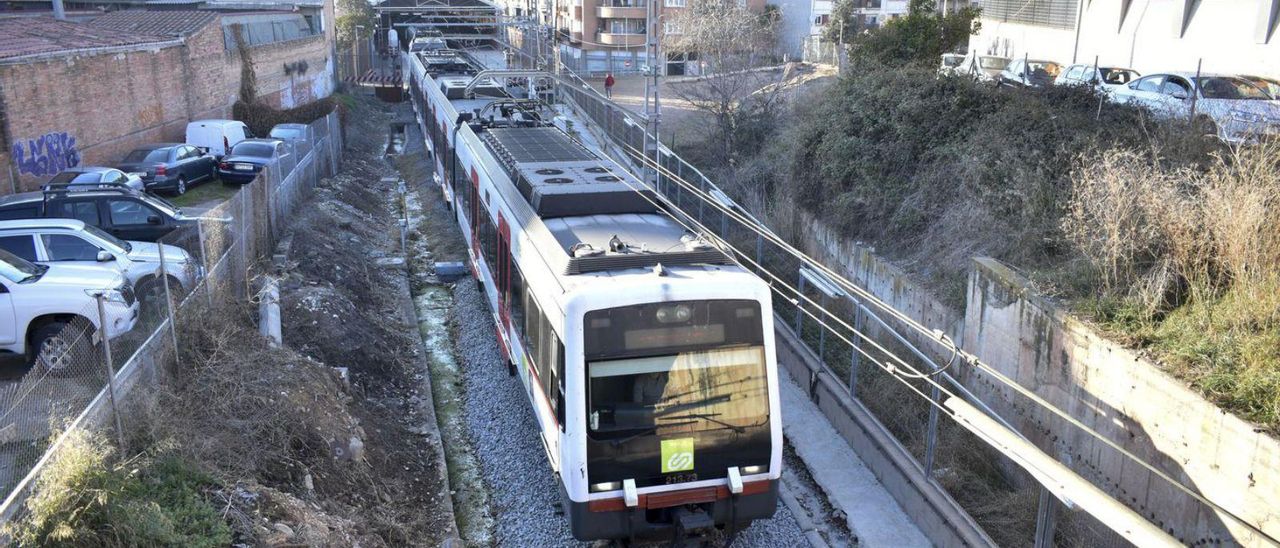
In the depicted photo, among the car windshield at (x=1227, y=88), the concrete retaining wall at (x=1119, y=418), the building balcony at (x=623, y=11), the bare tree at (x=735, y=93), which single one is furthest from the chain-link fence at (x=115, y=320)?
the building balcony at (x=623, y=11)

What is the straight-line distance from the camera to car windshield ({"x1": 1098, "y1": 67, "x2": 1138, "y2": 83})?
22.2m

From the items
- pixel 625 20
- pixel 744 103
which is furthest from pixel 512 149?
pixel 625 20

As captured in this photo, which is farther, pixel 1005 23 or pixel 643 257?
pixel 1005 23

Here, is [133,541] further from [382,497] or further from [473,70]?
[473,70]

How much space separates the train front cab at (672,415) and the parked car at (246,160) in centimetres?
1750

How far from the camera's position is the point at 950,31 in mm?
24219

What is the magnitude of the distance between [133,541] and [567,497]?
3.51 metres

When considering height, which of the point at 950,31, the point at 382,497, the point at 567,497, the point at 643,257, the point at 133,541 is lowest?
the point at 382,497

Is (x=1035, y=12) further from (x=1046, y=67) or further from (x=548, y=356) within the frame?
(x=548, y=356)

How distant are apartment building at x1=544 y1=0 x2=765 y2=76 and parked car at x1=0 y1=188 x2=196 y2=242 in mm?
41158

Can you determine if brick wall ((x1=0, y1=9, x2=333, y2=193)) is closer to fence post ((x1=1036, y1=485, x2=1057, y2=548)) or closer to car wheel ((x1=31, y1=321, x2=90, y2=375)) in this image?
car wheel ((x1=31, y1=321, x2=90, y2=375))

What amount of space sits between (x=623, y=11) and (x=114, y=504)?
54.6 meters

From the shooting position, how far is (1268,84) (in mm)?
18734

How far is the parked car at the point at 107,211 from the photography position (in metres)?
15.5
